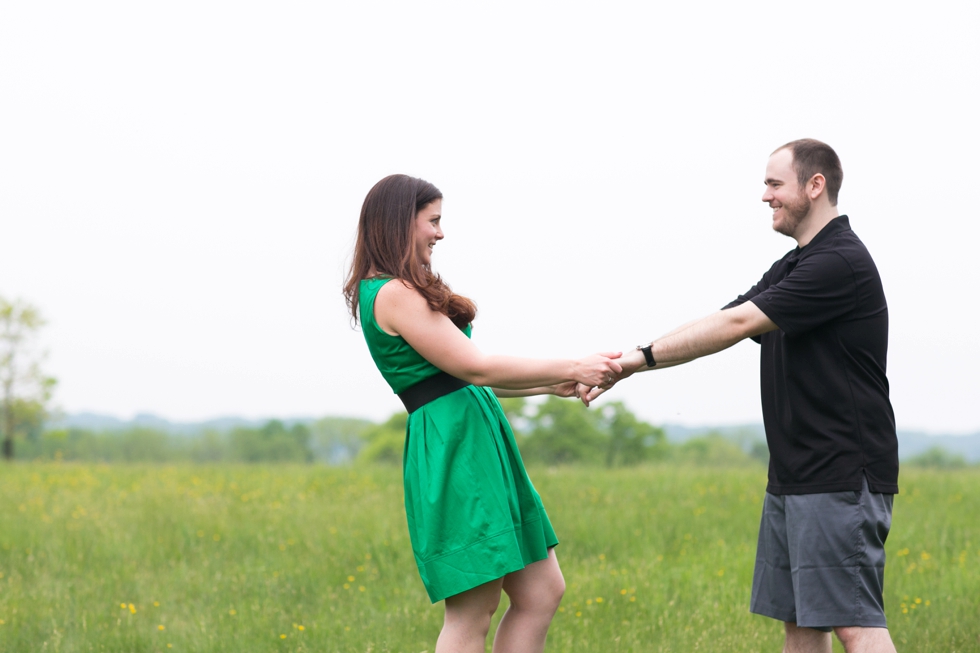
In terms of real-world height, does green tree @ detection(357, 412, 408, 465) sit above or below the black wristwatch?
below

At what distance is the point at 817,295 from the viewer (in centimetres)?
345

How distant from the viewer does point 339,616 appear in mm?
5566

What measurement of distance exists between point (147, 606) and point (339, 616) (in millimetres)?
1465

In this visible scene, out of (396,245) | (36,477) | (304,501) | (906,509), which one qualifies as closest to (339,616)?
(396,245)

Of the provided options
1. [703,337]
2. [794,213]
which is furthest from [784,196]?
[703,337]

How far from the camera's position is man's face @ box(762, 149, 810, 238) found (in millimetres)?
3672

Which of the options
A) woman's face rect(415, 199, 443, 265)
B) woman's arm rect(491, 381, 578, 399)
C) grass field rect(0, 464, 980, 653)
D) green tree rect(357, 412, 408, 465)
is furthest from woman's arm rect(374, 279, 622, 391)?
green tree rect(357, 412, 408, 465)

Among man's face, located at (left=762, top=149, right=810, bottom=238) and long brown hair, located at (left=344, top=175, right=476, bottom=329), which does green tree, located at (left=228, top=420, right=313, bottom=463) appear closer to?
long brown hair, located at (left=344, top=175, right=476, bottom=329)

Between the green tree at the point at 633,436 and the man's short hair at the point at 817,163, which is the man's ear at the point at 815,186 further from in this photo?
the green tree at the point at 633,436

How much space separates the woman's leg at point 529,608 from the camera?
3570 millimetres

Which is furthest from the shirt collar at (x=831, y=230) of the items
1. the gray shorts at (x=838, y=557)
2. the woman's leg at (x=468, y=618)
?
the woman's leg at (x=468, y=618)

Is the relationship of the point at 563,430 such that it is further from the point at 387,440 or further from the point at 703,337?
the point at 703,337

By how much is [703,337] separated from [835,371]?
584 mm

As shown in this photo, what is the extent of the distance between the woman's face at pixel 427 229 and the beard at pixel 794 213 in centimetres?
148
